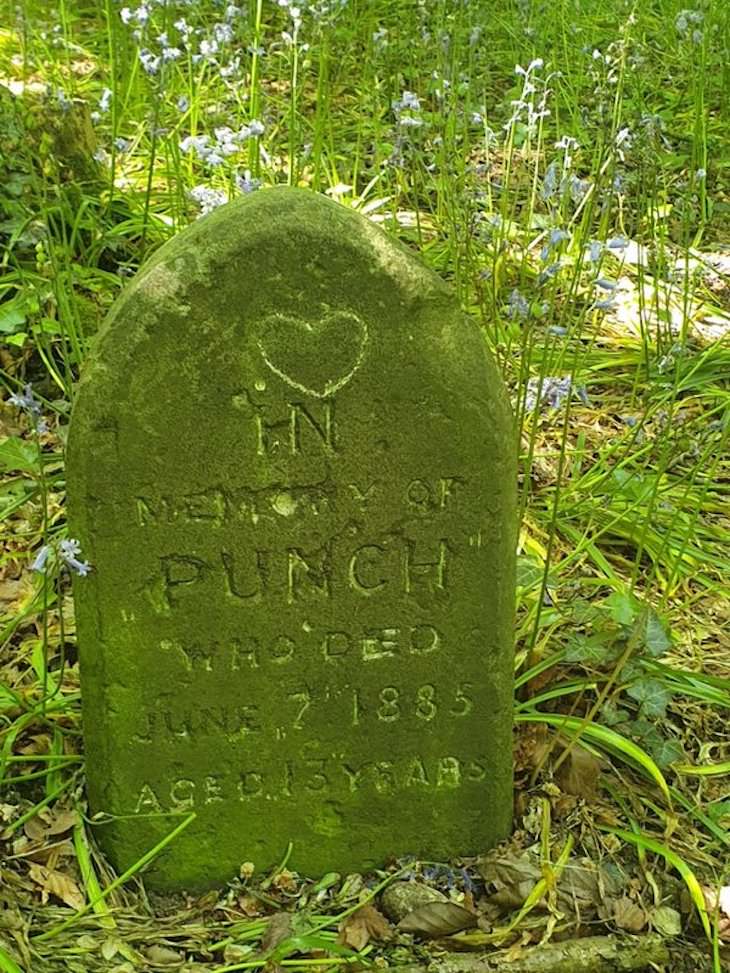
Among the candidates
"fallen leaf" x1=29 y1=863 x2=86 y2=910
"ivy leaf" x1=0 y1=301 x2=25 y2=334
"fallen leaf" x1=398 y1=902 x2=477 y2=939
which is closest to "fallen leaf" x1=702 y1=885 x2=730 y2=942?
"fallen leaf" x1=398 y1=902 x2=477 y2=939

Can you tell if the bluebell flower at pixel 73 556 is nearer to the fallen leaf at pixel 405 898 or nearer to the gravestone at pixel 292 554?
the gravestone at pixel 292 554

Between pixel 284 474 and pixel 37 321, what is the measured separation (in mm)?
1859

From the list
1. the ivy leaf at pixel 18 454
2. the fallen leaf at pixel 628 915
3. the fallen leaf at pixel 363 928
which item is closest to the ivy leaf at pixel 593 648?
the fallen leaf at pixel 628 915

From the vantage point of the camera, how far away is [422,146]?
191 inches

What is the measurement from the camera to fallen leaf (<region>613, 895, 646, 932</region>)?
248 cm

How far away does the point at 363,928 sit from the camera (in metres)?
2.45

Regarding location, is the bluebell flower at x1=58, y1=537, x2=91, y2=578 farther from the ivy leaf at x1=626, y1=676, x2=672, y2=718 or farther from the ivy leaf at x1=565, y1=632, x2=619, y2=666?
the ivy leaf at x1=626, y1=676, x2=672, y2=718

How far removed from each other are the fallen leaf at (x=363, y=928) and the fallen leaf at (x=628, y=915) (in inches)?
18.1

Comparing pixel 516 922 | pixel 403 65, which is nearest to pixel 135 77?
pixel 403 65

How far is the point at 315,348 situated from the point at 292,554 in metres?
0.40

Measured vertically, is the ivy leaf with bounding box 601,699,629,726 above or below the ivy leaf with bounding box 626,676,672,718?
below

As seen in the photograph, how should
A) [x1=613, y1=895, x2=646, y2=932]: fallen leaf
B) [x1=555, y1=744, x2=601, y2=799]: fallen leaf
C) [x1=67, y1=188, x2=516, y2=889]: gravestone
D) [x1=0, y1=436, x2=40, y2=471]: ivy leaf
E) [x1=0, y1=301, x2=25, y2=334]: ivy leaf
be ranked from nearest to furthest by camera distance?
[x1=67, y1=188, x2=516, y2=889]: gravestone, [x1=613, y1=895, x2=646, y2=932]: fallen leaf, [x1=555, y1=744, x2=601, y2=799]: fallen leaf, [x1=0, y1=436, x2=40, y2=471]: ivy leaf, [x1=0, y1=301, x2=25, y2=334]: ivy leaf

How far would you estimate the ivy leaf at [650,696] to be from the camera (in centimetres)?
277

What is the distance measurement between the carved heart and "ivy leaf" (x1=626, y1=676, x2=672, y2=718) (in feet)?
3.62
